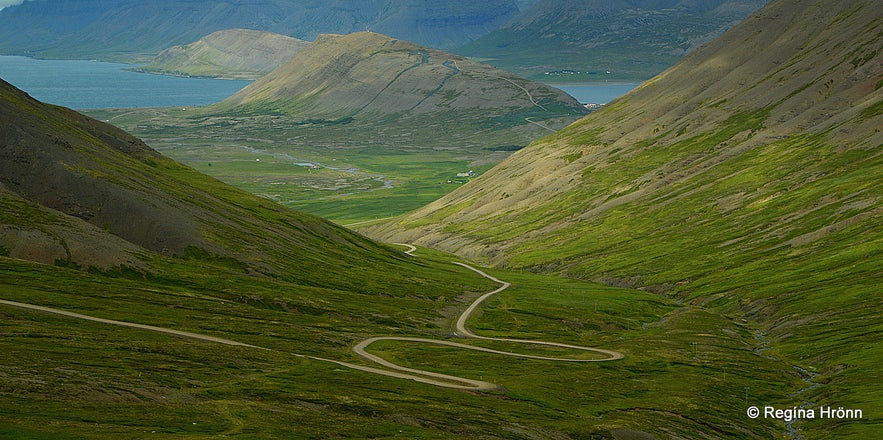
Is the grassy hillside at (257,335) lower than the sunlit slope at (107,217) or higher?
lower

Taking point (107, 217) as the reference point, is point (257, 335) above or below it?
below

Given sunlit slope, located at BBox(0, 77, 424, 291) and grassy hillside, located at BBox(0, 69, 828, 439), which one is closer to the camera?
grassy hillside, located at BBox(0, 69, 828, 439)

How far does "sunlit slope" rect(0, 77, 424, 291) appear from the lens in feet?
460

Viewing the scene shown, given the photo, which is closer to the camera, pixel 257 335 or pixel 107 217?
pixel 257 335

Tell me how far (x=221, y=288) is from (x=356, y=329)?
888 inches

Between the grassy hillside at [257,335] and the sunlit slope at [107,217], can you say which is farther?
the sunlit slope at [107,217]

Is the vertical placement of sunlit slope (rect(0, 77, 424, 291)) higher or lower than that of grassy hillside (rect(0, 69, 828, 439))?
higher

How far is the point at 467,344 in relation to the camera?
141m

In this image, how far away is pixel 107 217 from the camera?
158875 millimetres

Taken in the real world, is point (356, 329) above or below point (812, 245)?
below

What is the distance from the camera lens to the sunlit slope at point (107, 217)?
140125 millimetres

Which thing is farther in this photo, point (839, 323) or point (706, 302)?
point (706, 302)

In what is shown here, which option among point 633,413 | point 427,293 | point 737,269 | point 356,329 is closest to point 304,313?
point 356,329

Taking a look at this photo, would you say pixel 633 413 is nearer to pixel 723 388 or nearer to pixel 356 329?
pixel 723 388
